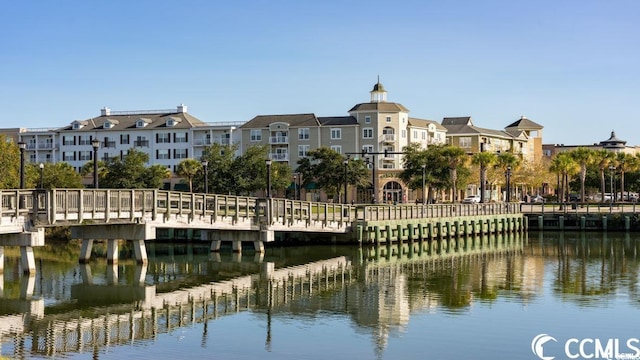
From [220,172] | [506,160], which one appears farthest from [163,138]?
[506,160]

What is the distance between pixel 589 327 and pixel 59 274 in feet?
79.8

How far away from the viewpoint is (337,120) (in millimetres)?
117750

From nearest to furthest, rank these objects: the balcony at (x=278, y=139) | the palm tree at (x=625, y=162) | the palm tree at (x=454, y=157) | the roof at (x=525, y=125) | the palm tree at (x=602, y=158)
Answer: the palm tree at (x=454, y=157) → the palm tree at (x=602, y=158) → the palm tree at (x=625, y=162) → the balcony at (x=278, y=139) → the roof at (x=525, y=125)

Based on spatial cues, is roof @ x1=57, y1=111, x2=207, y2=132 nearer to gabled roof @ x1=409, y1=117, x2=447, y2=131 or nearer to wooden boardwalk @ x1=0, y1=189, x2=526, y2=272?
gabled roof @ x1=409, y1=117, x2=447, y2=131

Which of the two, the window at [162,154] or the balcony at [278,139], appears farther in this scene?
the window at [162,154]

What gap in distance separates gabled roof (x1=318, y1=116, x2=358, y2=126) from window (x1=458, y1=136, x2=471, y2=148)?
23.2m

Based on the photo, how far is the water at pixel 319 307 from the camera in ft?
83.6

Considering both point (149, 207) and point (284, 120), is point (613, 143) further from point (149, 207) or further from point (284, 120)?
point (149, 207)

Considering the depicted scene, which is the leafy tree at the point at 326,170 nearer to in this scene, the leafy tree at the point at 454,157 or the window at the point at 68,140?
the leafy tree at the point at 454,157

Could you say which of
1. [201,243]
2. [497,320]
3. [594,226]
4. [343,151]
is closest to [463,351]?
[497,320]

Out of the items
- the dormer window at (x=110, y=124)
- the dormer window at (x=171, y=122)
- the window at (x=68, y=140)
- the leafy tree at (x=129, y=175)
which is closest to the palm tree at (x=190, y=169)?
the leafy tree at (x=129, y=175)

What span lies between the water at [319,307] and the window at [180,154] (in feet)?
231

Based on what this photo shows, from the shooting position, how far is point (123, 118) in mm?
129125
